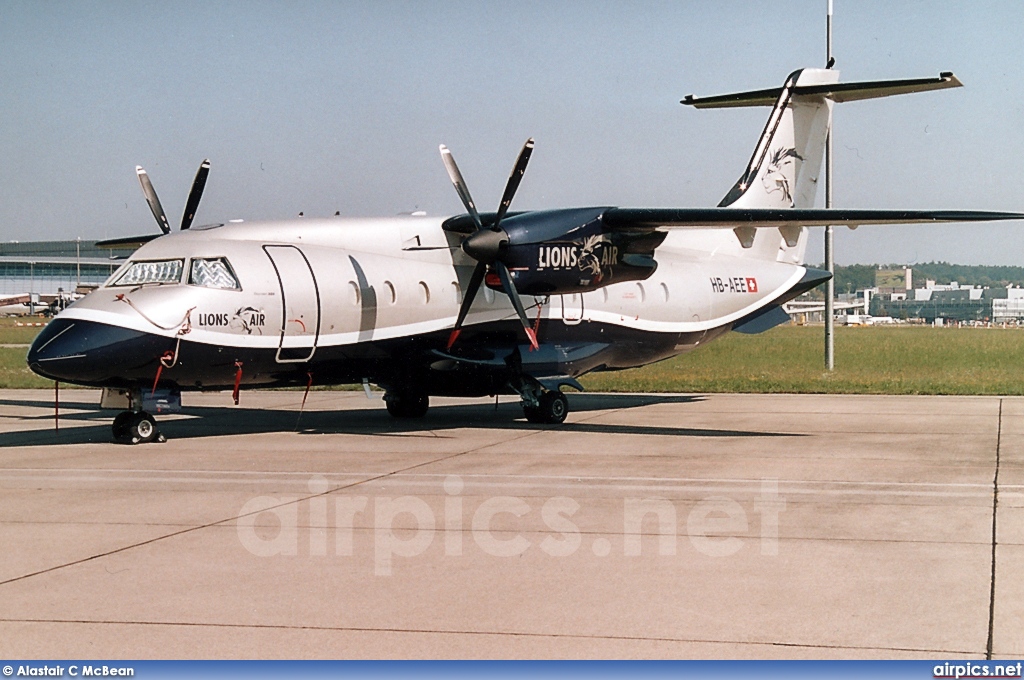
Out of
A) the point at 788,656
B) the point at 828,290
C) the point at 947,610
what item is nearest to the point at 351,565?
the point at 788,656

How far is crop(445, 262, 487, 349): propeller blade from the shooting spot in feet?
60.0

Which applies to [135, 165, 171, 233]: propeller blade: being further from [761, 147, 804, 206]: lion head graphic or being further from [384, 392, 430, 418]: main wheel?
[761, 147, 804, 206]: lion head graphic

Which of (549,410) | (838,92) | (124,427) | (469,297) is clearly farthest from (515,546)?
(838,92)

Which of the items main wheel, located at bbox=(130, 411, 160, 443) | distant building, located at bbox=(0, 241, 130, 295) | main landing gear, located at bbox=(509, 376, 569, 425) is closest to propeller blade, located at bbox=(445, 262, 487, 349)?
main landing gear, located at bbox=(509, 376, 569, 425)

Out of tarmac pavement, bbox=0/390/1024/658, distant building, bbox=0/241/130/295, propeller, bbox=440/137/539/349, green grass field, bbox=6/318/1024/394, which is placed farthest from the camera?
distant building, bbox=0/241/130/295

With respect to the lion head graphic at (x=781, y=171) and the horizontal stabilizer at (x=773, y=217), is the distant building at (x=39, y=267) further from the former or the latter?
the horizontal stabilizer at (x=773, y=217)

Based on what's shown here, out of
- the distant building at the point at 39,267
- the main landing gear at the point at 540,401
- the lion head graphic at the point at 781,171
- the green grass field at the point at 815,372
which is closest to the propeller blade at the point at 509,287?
the main landing gear at the point at 540,401

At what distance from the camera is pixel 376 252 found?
18.8 metres

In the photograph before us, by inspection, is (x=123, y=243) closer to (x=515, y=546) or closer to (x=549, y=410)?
(x=549, y=410)

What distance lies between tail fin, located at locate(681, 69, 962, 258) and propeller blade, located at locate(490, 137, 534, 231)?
23.9ft

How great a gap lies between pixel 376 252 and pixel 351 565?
36.1ft

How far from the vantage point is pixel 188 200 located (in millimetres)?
19766

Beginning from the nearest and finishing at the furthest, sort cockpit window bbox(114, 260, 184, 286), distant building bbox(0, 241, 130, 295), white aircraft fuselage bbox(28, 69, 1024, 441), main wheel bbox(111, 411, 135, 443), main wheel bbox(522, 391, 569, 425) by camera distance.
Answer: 1. white aircraft fuselage bbox(28, 69, 1024, 441)
2. cockpit window bbox(114, 260, 184, 286)
3. main wheel bbox(111, 411, 135, 443)
4. main wheel bbox(522, 391, 569, 425)
5. distant building bbox(0, 241, 130, 295)

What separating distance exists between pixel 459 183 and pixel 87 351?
21.7 ft
